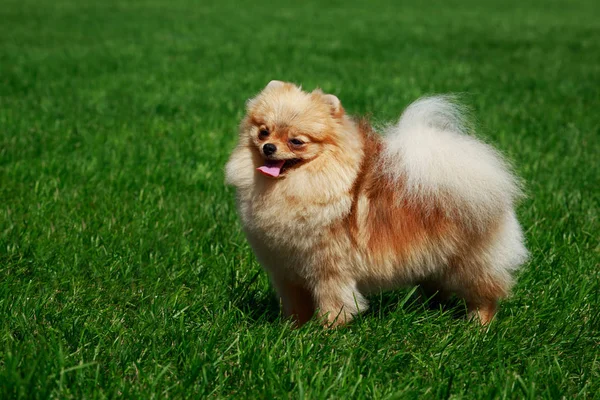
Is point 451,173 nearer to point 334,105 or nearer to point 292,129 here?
point 334,105

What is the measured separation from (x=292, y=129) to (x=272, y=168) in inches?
7.4

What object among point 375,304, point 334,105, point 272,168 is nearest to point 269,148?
point 272,168

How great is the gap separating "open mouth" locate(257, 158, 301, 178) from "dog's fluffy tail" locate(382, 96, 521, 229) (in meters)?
0.39

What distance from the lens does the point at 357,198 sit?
2926mm

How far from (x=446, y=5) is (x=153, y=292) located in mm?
24558

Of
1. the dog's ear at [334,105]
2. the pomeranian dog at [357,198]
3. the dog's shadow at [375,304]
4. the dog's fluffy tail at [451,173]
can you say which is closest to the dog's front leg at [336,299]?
the pomeranian dog at [357,198]

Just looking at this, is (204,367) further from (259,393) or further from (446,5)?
(446,5)

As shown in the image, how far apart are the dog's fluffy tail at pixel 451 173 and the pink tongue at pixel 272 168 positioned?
44cm

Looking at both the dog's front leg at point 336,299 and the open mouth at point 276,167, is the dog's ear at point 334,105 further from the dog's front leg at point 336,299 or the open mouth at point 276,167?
the dog's front leg at point 336,299

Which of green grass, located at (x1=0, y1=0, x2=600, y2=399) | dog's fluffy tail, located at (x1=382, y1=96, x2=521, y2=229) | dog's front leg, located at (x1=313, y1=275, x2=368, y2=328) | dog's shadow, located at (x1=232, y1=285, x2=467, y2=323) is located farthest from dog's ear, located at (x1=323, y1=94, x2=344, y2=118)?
dog's shadow, located at (x1=232, y1=285, x2=467, y2=323)

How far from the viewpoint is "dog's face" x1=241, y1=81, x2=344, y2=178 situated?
286 centimetres

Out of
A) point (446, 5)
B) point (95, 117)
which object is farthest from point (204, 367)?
point (446, 5)

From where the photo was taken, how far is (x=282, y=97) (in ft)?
9.67

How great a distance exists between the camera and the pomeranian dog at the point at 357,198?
2859 millimetres
